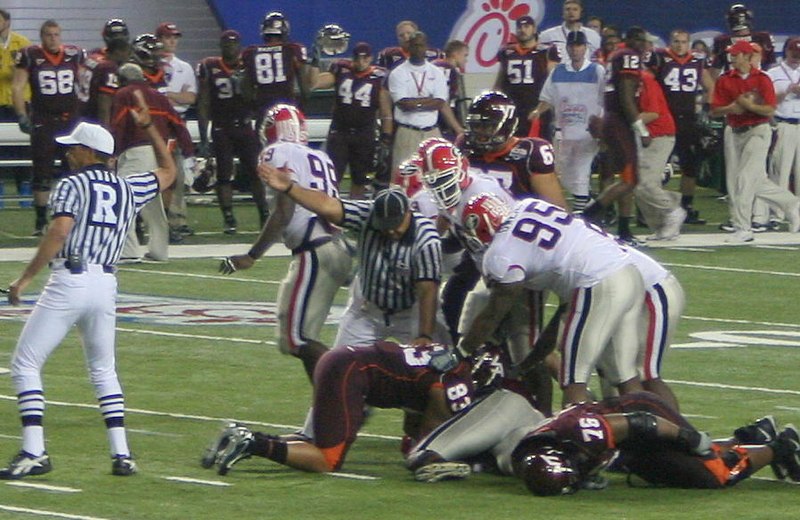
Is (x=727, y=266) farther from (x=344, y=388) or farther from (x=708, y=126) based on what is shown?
(x=344, y=388)

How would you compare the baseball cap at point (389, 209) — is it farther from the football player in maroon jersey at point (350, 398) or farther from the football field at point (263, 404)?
the football field at point (263, 404)

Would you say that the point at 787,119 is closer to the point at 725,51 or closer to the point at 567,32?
the point at 725,51

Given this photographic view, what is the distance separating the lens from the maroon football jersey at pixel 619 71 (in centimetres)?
1720

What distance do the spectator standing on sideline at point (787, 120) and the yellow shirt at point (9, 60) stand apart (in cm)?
732

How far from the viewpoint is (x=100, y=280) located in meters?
8.37

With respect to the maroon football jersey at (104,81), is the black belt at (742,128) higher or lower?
lower

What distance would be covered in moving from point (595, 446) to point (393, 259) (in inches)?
64.7

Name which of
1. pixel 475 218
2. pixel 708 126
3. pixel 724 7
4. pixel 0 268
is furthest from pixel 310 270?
pixel 724 7

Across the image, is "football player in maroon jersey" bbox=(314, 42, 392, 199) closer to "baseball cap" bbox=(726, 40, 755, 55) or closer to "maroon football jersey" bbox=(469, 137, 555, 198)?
"baseball cap" bbox=(726, 40, 755, 55)

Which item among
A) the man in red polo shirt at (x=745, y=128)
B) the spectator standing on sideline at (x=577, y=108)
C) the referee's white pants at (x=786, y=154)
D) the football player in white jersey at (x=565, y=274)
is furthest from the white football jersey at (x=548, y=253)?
the referee's white pants at (x=786, y=154)

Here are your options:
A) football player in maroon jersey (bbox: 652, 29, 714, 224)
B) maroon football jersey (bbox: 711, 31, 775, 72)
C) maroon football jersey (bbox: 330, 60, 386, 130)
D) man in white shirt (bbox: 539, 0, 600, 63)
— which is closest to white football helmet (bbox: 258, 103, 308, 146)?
maroon football jersey (bbox: 330, 60, 386, 130)

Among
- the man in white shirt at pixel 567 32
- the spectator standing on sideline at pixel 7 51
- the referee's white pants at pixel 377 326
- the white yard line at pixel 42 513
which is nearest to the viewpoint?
the white yard line at pixel 42 513

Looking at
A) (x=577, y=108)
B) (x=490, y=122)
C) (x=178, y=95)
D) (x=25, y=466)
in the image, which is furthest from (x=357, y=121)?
(x=25, y=466)

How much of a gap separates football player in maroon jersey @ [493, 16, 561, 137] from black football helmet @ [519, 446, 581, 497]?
464 inches
